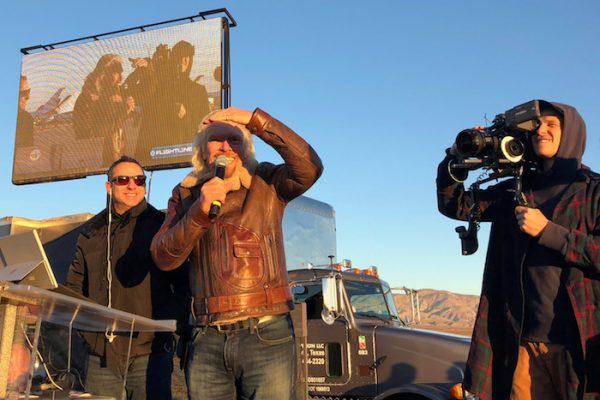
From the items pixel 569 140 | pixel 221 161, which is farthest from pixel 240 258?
pixel 569 140

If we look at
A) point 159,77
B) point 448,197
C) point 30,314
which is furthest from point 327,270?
point 159,77

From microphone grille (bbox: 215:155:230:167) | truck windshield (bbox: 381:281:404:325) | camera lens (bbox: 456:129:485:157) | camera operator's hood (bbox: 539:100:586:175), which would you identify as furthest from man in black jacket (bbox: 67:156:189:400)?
truck windshield (bbox: 381:281:404:325)

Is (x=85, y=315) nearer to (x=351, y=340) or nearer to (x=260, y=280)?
(x=260, y=280)

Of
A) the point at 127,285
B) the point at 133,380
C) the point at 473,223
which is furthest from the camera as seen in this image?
the point at 127,285

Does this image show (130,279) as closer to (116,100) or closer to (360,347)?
(360,347)

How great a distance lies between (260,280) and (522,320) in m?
1.13

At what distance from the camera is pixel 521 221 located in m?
2.65

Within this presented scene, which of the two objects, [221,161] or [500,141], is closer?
[221,161]

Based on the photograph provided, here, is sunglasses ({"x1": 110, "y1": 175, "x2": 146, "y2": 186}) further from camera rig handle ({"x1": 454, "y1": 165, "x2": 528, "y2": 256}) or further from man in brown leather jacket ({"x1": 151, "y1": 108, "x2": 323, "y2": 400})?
camera rig handle ({"x1": 454, "y1": 165, "x2": 528, "y2": 256})

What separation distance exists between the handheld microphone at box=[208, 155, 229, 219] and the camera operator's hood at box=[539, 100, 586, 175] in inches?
57.7

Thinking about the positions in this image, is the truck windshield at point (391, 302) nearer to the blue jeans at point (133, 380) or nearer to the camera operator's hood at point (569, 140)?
the blue jeans at point (133, 380)

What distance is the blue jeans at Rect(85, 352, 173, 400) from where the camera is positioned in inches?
122

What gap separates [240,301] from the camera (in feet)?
7.97

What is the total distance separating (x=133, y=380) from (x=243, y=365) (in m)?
Answer: 1.00
